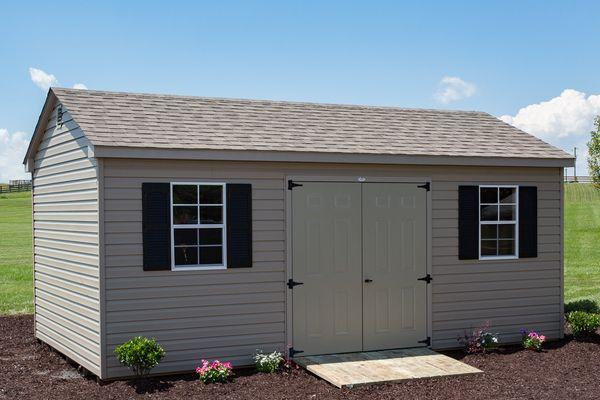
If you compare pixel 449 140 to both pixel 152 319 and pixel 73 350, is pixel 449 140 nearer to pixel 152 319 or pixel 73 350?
pixel 152 319

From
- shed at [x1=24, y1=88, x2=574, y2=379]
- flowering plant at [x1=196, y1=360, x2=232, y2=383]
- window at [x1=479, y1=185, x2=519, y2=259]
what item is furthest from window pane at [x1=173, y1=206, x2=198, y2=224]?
window at [x1=479, y1=185, x2=519, y2=259]

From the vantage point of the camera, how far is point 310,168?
9.92 m

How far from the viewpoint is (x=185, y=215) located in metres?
9.31

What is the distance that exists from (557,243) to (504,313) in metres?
1.45

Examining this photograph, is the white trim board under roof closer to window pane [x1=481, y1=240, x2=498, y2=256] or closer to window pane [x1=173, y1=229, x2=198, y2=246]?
window pane [x1=173, y1=229, x2=198, y2=246]

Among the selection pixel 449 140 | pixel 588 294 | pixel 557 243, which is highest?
pixel 449 140

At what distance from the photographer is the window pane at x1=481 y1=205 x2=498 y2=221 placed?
1100 cm

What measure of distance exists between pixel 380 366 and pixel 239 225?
2.56m

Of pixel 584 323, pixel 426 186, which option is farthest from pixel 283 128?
pixel 584 323

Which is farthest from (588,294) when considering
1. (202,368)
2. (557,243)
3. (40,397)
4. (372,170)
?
(40,397)

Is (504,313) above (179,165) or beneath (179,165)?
beneath

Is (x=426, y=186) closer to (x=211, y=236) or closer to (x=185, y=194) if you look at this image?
(x=211, y=236)

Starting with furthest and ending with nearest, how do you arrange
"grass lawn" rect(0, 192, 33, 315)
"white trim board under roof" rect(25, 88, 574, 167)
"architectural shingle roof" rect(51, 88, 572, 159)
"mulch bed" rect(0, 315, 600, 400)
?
1. "grass lawn" rect(0, 192, 33, 315)
2. "architectural shingle roof" rect(51, 88, 572, 159)
3. "white trim board under roof" rect(25, 88, 574, 167)
4. "mulch bed" rect(0, 315, 600, 400)

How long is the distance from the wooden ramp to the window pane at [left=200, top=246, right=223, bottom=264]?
5.58 ft
